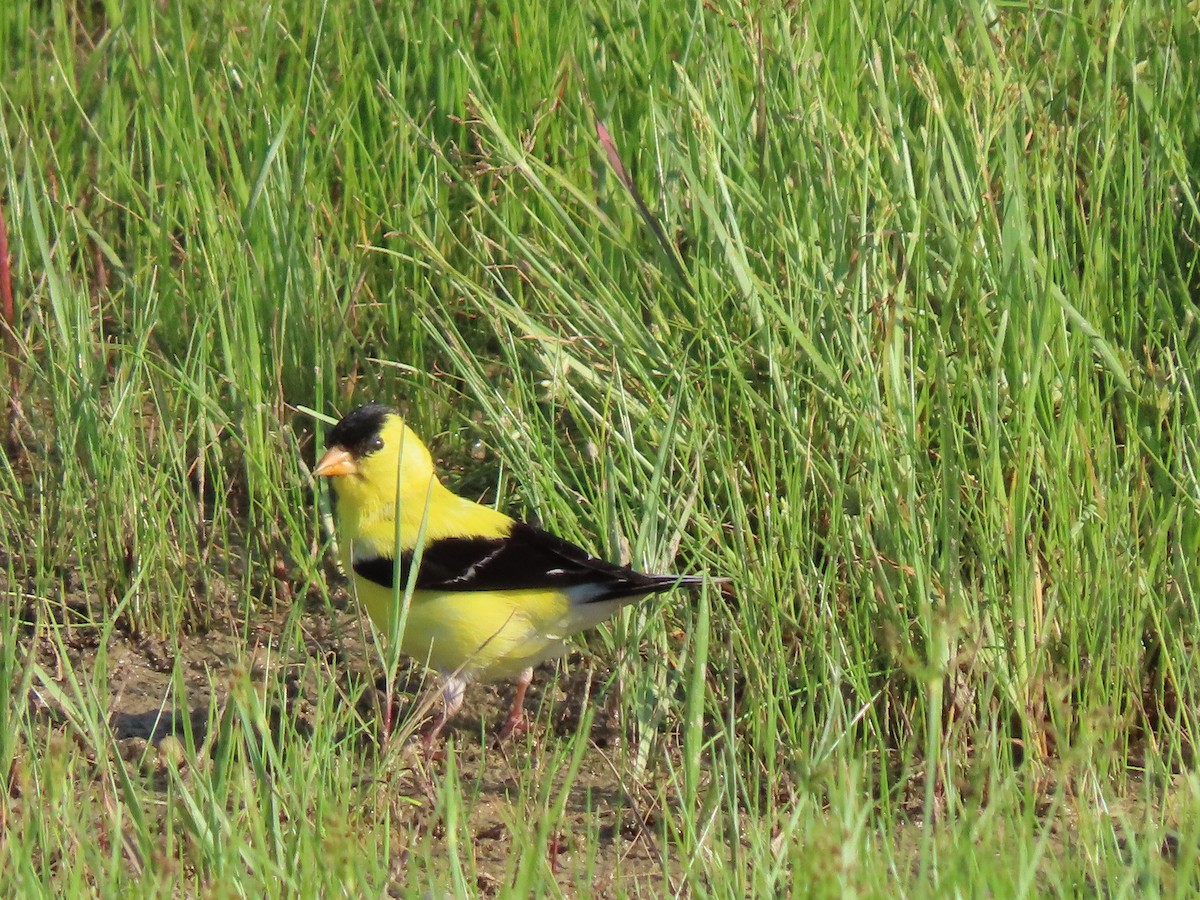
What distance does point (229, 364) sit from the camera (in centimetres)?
359

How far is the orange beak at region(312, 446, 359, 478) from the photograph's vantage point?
3.52 m

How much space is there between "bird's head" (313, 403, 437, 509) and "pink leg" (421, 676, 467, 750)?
409mm

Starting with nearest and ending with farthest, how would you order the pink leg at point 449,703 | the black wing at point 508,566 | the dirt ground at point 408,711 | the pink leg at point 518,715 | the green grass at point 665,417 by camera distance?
the green grass at point 665,417
the dirt ground at point 408,711
the black wing at point 508,566
the pink leg at point 449,703
the pink leg at point 518,715

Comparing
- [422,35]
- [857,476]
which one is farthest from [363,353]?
[857,476]

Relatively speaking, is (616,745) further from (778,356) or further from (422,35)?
(422,35)

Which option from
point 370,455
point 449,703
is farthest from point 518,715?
point 370,455

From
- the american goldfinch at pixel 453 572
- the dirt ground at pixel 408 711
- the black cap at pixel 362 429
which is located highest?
the black cap at pixel 362 429

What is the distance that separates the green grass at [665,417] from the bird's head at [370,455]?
0.54ft

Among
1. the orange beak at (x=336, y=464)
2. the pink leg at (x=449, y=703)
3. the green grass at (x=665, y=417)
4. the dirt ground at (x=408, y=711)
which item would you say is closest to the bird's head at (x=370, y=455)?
the orange beak at (x=336, y=464)

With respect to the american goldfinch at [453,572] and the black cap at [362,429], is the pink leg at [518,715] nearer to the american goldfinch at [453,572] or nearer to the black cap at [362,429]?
the american goldfinch at [453,572]

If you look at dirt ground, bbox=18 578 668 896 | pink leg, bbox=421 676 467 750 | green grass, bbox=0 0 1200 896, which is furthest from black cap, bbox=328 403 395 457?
pink leg, bbox=421 676 467 750

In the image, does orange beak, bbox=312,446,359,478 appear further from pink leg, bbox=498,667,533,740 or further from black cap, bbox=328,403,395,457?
pink leg, bbox=498,667,533,740

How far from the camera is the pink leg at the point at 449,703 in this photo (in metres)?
3.30

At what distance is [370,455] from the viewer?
11.6ft
